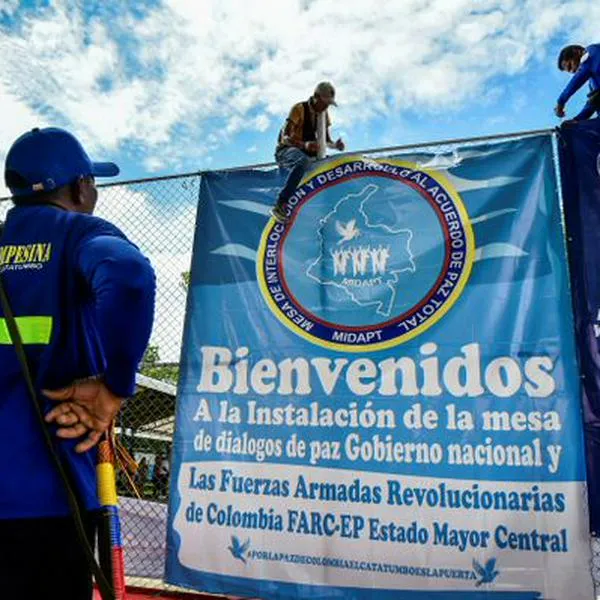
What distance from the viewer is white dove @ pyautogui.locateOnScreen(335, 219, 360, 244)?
4020 millimetres

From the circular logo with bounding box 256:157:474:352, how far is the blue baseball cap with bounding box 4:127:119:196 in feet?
7.78

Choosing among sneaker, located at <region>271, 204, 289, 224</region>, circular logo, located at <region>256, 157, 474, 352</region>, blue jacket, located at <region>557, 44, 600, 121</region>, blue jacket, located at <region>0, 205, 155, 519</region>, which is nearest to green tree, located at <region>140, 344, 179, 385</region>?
circular logo, located at <region>256, 157, 474, 352</region>

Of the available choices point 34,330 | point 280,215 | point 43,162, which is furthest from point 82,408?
point 280,215

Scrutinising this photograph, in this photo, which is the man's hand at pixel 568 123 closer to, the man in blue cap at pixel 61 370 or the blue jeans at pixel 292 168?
the blue jeans at pixel 292 168

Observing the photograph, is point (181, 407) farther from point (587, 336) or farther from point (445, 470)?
point (587, 336)

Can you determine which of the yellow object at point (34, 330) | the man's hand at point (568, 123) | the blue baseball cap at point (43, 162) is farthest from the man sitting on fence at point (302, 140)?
the yellow object at point (34, 330)

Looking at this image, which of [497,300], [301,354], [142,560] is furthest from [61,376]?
[142,560]

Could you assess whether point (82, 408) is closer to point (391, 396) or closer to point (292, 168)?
point (391, 396)

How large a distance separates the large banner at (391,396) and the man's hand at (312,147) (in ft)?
0.65

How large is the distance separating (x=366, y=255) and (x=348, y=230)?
0.74 feet

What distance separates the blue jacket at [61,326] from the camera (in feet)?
4.60

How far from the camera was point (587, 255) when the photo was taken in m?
3.54

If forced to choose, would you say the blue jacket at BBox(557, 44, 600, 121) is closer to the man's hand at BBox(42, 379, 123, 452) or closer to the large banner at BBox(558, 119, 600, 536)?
the large banner at BBox(558, 119, 600, 536)

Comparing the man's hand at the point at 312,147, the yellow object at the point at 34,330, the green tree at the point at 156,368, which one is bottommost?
the yellow object at the point at 34,330
